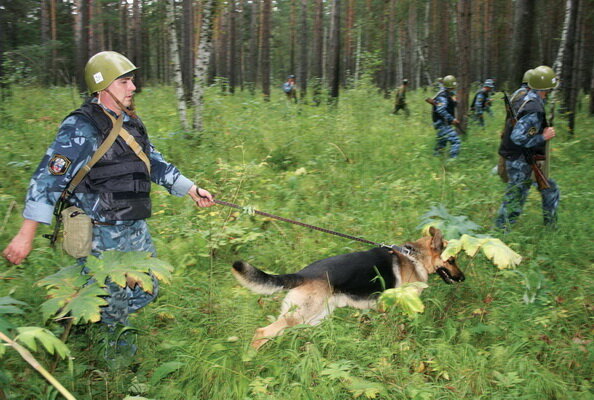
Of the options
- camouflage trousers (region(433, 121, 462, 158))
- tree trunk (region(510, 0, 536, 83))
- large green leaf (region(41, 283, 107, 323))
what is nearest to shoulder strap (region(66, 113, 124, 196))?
large green leaf (region(41, 283, 107, 323))

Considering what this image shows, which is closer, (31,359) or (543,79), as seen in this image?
(31,359)

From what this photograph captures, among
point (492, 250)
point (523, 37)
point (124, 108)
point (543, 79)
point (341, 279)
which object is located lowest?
point (341, 279)

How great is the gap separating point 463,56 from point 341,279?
8337 mm

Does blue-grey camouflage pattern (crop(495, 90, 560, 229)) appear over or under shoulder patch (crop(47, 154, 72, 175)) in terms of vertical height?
under

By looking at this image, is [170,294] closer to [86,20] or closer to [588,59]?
[86,20]

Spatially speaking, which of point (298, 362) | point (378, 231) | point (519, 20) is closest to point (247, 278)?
point (298, 362)

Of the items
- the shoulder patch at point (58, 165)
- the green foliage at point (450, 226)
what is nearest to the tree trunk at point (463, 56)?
the green foliage at point (450, 226)

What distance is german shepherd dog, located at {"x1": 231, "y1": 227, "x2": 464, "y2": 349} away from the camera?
3.23m

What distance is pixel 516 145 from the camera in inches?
219

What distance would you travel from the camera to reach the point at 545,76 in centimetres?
547

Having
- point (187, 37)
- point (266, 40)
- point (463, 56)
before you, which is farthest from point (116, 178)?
point (187, 37)

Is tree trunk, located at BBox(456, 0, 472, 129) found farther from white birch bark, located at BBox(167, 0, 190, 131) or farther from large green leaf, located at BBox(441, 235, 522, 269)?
large green leaf, located at BBox(441, 235, 522, 269)

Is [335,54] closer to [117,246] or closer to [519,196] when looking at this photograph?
[519,196]

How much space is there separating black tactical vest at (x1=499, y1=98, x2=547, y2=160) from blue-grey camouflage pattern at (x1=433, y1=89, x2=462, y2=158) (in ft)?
9.02
